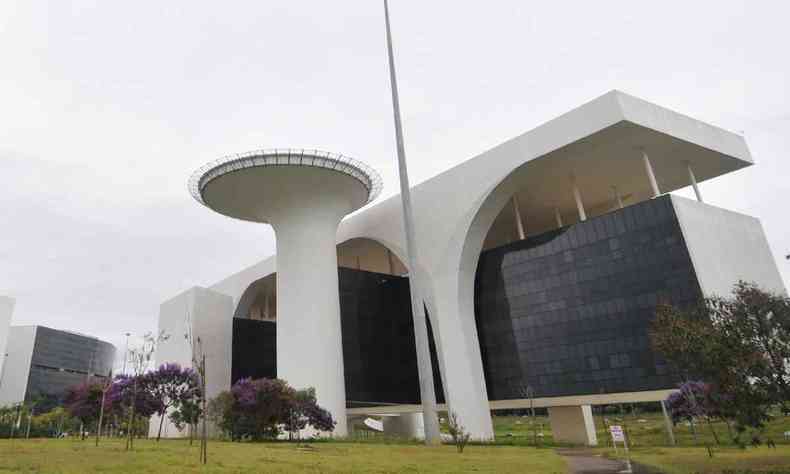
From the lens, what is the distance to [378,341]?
44625 mm

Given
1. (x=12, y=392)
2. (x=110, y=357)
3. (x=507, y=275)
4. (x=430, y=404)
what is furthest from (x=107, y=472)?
(x=110, y=357)

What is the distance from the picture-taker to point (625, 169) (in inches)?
1448

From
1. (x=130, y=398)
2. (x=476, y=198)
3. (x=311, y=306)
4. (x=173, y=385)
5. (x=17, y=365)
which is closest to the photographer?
(x=476, y=198)

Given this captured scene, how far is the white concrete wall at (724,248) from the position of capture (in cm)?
3041

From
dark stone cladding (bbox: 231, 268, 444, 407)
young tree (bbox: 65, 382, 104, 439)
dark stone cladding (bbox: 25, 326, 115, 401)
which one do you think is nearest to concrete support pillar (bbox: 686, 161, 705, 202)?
dark stone cladding (bbox: 231, 268, 444, 407)

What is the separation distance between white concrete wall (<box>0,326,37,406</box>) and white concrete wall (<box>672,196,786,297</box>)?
13142 centimetres

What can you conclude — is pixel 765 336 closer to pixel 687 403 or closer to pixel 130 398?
pixel 687 403

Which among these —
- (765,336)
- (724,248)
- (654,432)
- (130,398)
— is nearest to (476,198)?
(724,248)

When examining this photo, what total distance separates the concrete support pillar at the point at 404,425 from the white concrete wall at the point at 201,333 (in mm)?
15963

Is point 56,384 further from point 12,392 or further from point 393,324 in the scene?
point 393,324

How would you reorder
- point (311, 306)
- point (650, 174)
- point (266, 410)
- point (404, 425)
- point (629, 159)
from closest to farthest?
point (266, 410)
point (650, 174)
point (629, 159)
point (311, 306)
point (404, 425)

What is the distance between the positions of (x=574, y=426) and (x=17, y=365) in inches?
4946

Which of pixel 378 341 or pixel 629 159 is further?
pixel 378 341

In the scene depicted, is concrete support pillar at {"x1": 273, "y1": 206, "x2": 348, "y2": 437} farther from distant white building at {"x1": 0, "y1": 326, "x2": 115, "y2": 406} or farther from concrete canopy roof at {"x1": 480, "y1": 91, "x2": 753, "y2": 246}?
distant white building at {"x1": 0, "y1": 326, "x2": 115, "y2": 406}
